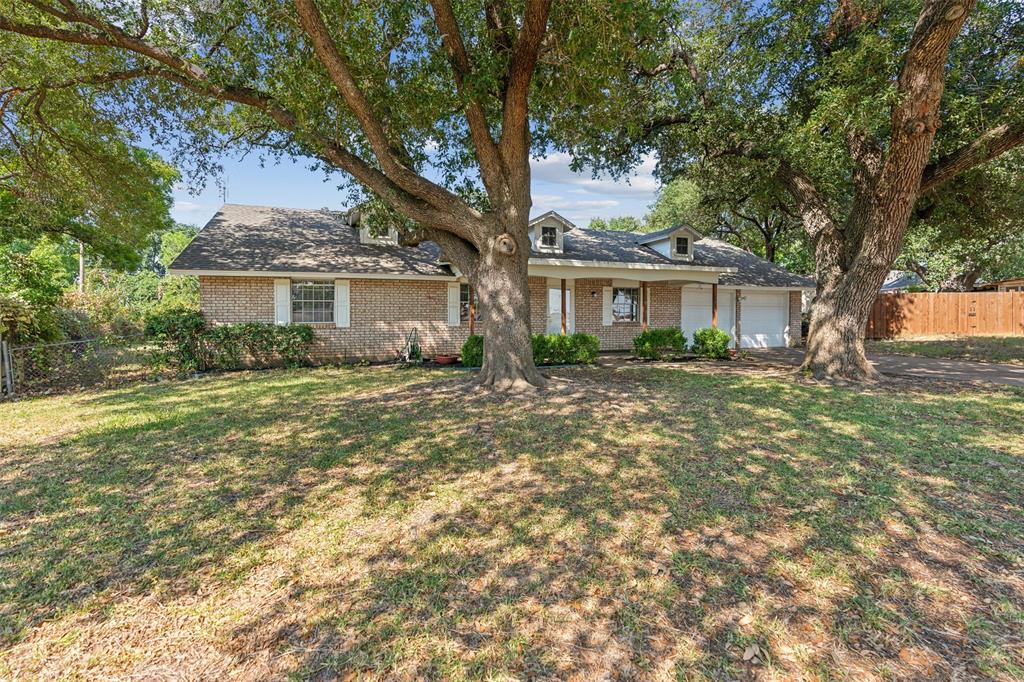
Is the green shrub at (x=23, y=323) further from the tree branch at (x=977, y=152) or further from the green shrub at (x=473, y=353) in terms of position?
the tree branch at (x=977, y=152)

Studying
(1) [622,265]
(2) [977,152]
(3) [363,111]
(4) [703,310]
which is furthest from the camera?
(4) [703,310]

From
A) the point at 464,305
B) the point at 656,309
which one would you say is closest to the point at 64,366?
the point at 464,305

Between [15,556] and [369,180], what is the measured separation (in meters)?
6.35

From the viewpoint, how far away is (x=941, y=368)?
477 inches

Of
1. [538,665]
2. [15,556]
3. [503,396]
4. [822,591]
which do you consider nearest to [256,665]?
[538,665]

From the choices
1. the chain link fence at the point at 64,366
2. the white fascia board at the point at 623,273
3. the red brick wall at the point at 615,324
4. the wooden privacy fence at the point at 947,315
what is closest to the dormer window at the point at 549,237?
the white fascia board at the point at 623,273

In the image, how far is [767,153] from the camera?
9.97m

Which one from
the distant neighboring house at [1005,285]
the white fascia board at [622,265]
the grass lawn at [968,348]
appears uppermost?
the distant neighboring house at [1005,285]

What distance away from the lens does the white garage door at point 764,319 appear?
19.2 metres

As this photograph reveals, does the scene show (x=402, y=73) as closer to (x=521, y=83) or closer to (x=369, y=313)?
(x=521, y=83)

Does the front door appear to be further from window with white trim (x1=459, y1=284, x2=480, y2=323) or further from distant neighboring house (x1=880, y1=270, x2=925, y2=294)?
distant neighboring house (x1=880, y1=270, x2=925, y2=294)

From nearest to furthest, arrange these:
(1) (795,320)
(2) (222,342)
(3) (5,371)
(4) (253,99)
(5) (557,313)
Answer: (4) (253,99)
(3) (5,371)
(2) (222,342)
(5) (557,313)
(1) (795,320)

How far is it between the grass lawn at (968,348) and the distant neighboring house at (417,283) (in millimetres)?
3733

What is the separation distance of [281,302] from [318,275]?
3.97ft
